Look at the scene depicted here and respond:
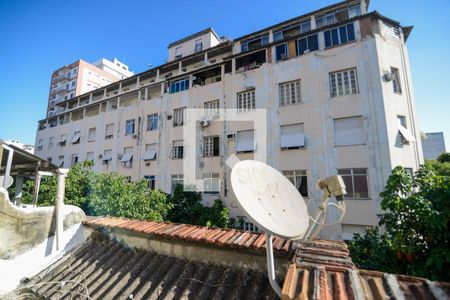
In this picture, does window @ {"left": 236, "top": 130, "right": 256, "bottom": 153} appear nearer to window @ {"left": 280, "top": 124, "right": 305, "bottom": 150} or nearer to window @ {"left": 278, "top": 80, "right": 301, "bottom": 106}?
window @ {"left": 280, "top": 124, "right": 305, "bottom": 150}

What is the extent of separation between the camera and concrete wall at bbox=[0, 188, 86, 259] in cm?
361

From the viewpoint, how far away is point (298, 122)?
48.9 ft

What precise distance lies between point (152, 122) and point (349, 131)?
17982 millimetres

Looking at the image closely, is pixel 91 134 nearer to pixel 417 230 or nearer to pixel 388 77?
pixel 388 77

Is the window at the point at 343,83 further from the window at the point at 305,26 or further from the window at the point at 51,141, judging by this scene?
the window at the point at 51,141

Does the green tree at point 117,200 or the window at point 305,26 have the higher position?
the window at point 305,26

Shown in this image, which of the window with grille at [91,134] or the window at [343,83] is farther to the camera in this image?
the window with grille at [91,134]

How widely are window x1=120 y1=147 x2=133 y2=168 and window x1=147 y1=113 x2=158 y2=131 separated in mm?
3315

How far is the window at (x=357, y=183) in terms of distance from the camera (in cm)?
1244

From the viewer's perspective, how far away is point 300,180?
1438 centimetres

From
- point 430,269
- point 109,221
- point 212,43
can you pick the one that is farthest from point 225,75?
point 430,269

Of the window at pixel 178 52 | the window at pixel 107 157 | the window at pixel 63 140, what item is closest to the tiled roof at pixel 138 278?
the window at pixel 107 157

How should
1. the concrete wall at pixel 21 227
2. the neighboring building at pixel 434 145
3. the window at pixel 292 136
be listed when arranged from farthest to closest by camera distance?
the neighboring building at pixel 434 145 → the window at pixel 292 136 → the concrete wall at pixel 21 227

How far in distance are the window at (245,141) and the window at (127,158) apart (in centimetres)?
1257
